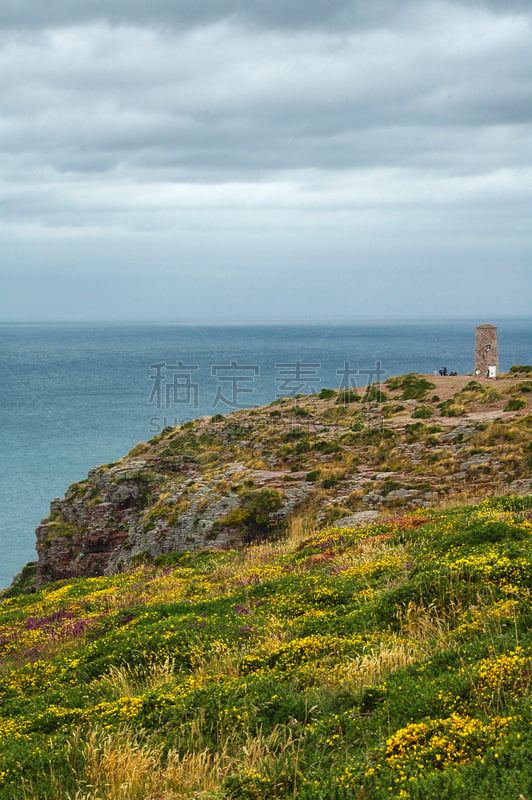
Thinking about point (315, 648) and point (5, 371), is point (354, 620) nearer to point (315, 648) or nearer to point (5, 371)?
point (315, 648)

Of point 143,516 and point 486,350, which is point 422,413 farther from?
point 486,350

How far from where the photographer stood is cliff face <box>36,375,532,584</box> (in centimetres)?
2362

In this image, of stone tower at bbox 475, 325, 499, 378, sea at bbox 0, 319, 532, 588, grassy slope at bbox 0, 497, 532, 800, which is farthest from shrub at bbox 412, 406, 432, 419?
sea at bbox 0, 319, 532, 588

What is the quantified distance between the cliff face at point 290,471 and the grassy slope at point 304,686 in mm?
9896

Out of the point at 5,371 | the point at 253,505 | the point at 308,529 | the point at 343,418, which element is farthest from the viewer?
the point at 5,371

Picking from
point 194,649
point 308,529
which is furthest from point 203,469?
point 194,649

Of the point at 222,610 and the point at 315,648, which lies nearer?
the point at 315,648

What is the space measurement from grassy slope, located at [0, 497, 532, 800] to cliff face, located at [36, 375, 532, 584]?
990cm

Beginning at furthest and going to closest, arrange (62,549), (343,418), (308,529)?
(343,418) → (62,549) → (308,529)

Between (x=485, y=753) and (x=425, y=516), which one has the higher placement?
(x=485, y=753)

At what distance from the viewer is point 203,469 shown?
113 ft

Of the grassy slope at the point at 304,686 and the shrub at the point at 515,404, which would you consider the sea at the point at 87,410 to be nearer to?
the shrub at the point at 515,404

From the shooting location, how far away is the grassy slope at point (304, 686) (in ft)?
17.5

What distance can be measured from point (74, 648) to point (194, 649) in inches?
134
